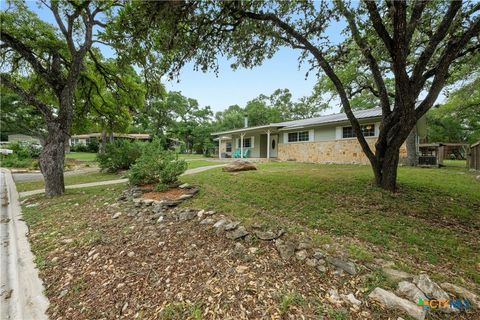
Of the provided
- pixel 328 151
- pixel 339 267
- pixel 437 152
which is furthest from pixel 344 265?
pixel 437 152

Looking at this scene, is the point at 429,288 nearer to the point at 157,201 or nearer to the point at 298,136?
the point at 157,201

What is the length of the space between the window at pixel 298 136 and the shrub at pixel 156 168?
11794mm

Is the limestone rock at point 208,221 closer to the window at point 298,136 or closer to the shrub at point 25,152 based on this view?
the window at point 298,136

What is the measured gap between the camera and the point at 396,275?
7.48 feet

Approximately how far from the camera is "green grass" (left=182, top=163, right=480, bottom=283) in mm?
2850

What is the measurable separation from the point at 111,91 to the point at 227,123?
24.4 m

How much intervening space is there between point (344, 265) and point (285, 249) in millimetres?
688

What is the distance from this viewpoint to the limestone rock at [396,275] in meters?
2.22

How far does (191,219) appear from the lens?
404 cm

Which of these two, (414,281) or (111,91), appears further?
(111,91)

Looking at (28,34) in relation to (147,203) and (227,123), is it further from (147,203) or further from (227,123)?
(227,123)

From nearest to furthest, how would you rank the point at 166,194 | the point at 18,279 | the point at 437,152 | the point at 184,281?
the point at 184,281
the point at 18,279
the point at 166,194
the point at 437,152

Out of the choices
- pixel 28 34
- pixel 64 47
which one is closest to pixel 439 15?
pixel 64 47

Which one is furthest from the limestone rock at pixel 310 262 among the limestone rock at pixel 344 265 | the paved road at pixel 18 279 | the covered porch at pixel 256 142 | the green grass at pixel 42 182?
the covered porch at pixel 256 142
